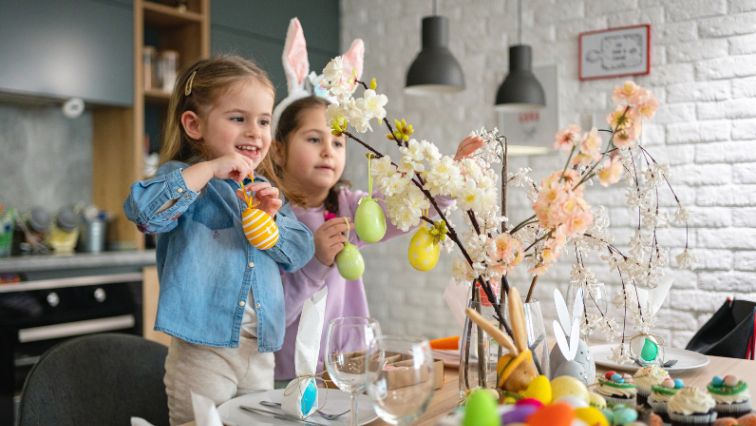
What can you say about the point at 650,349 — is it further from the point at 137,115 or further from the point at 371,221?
the point at 137,115

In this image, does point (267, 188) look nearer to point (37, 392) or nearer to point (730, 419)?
point (37, 392)

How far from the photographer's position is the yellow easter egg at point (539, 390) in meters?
0.79

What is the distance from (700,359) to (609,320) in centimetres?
36

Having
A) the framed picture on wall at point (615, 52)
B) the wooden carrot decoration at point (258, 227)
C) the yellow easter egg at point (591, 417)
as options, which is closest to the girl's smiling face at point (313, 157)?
the wooden carrot decoration at point (258, 227)

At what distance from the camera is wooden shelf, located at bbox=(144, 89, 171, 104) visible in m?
3.35

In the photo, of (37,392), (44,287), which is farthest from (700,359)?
(44,287)

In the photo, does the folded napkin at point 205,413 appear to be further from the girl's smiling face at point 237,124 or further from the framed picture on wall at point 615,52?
the framed picture on wall at point 615,52

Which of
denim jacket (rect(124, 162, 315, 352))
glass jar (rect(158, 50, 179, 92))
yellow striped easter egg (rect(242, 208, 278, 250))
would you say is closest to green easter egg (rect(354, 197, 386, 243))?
yellow striped easter egg (rect(242, 208, 278, 250))

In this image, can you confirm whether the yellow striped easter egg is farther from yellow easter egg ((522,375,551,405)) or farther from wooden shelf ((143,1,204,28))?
wooden shelf ((143,1,204,28))

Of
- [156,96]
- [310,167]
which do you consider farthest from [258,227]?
[156,96]

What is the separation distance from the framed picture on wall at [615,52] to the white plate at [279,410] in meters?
2.71

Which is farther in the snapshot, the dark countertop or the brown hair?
the dark countertop

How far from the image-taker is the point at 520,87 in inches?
113

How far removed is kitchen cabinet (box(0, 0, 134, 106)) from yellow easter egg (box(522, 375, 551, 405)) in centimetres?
275
